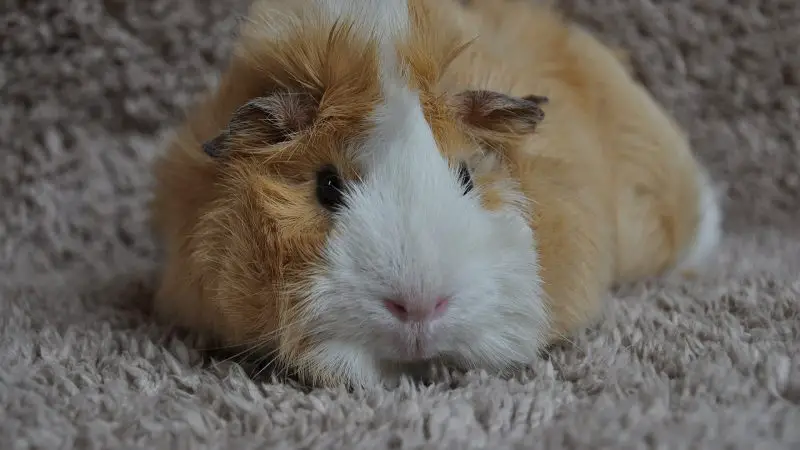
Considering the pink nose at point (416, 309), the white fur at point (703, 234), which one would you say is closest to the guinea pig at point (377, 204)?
the pink nose at point (416, 309)

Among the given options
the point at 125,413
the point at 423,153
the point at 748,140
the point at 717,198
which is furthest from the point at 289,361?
the point at 748,140

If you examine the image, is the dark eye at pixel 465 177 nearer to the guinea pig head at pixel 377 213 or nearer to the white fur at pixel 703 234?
the guinea pig head at pixel 377 213

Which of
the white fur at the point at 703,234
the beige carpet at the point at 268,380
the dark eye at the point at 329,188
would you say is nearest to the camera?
the beige carpet at the point at 268,380

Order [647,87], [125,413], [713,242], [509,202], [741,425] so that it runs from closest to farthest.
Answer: [741,425]
[125,413]
[509,202]
[713,242]
[647,87]

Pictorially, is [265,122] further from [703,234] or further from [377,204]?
[703,234]

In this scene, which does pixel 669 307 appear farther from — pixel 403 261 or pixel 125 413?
pixel 125 413

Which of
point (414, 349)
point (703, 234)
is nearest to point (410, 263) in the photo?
point (414, 349)
